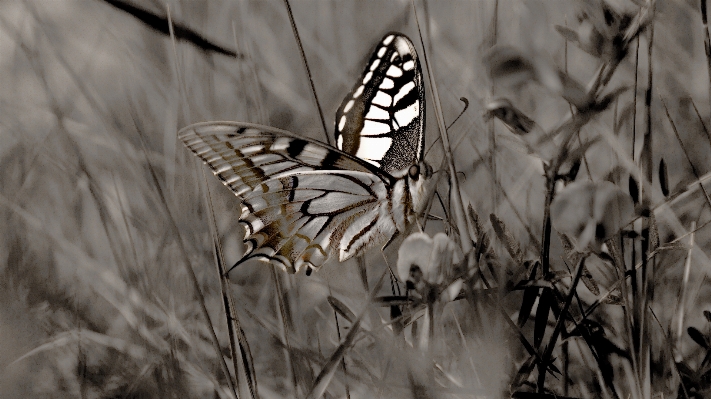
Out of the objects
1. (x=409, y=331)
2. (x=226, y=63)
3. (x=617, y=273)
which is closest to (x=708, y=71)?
(x=617, y=273)

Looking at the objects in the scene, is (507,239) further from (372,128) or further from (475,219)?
(372,128)

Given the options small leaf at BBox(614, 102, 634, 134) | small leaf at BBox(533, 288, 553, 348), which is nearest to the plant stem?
small leaf at BBox(533, 288, 553, 348)

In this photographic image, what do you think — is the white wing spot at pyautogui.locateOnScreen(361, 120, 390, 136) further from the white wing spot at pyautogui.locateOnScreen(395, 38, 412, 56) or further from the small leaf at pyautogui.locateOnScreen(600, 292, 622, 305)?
the small leaf at pyautogui.locateOnScreen(600, 292, 622, 305)

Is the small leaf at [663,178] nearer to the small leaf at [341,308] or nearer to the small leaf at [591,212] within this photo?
the small leaf at [591,212]

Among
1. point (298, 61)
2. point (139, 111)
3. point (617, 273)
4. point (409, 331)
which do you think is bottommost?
point (409, 331)

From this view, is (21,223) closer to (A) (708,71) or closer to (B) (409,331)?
(B) (409,331)

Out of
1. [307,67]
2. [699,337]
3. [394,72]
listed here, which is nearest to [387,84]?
[394,72]

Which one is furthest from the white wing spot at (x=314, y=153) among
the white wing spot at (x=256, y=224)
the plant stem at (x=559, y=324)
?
the plant stem at (x=559, y=324)
